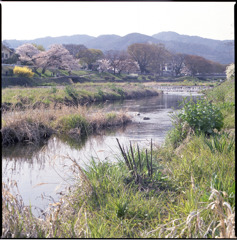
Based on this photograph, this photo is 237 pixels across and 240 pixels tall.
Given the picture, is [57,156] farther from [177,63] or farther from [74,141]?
[177,63]

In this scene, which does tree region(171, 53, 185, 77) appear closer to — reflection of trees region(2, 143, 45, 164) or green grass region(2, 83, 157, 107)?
green grass region(2, 83, 157, 107)

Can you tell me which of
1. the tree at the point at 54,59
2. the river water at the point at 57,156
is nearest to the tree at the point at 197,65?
the tree at the point at 54,59

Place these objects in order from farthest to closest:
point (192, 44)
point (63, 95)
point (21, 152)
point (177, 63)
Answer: point (177, 63) < point (192, 44) < point (63, 95) < point (21, 152)

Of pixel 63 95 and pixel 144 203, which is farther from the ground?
pixel 63 95

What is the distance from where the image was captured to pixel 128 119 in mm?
14203

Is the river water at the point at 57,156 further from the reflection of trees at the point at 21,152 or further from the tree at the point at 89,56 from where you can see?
the tree at the point at 89,56

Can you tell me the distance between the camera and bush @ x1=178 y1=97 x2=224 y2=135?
6590mm

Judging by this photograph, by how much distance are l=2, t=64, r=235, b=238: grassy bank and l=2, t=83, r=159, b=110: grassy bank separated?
9.86 m

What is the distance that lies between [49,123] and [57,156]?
23.7ft

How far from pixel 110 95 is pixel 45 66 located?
67.0ft

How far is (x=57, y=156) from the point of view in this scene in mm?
4633

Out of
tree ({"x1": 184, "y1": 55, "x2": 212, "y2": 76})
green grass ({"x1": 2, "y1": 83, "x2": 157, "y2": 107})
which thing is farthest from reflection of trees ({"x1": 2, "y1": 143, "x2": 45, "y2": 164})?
tree ({"x1": 184, "y1": 55, "x2": 212, "y2": 76})

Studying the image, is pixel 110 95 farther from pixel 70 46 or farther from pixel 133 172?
pixel 70 46

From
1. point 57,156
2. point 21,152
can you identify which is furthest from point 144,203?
point 21,152
